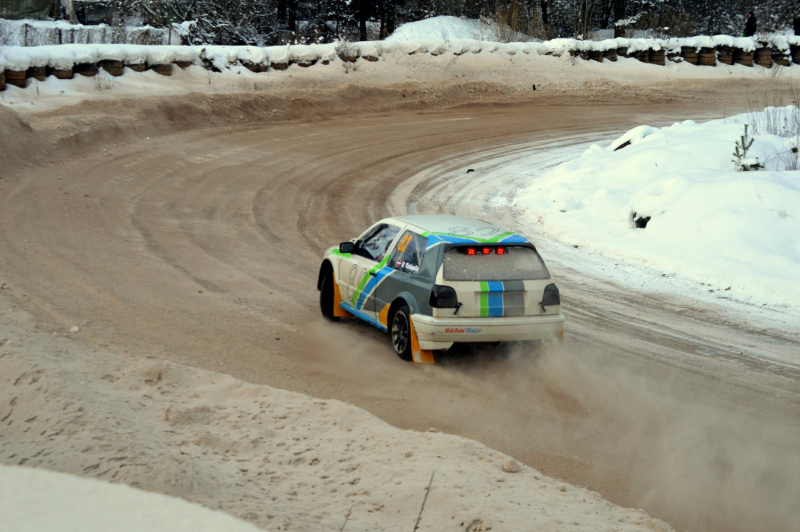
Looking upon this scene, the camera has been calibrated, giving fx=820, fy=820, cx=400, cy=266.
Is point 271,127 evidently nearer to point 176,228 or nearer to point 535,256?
point 176,228

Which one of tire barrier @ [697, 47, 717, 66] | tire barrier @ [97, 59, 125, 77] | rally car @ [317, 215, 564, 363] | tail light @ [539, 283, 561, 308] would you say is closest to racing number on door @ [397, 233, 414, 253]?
rally car @ [317, 215, 564, 363]

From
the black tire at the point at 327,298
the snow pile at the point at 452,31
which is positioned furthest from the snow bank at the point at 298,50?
the black tire at the point at 327,298

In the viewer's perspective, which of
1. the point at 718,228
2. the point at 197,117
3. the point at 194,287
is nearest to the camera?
the point at 194,287

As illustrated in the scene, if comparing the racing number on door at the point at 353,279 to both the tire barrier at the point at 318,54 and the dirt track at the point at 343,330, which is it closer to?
the dirt track at the point at 343,330

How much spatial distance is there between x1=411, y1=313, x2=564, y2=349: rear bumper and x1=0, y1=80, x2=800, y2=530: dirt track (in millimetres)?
Answer: 371

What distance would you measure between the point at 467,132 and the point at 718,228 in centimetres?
1292

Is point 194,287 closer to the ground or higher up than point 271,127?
closer to the ground

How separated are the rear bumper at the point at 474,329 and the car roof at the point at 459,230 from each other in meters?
0.87

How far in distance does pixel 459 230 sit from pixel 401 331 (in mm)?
1277

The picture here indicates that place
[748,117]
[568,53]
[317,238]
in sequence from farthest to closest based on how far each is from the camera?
[568,53]
[748,117]
[317,238]

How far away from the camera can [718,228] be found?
13.2 metres

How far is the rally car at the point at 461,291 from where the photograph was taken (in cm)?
828

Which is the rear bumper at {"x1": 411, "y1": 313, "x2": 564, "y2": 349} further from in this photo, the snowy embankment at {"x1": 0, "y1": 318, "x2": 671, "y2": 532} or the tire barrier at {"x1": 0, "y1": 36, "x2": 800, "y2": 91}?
the tire barrier at {"x1": 0, "y1": 36, "x2": 800, "y2": 91}

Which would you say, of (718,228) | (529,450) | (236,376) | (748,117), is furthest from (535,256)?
(748,117)
